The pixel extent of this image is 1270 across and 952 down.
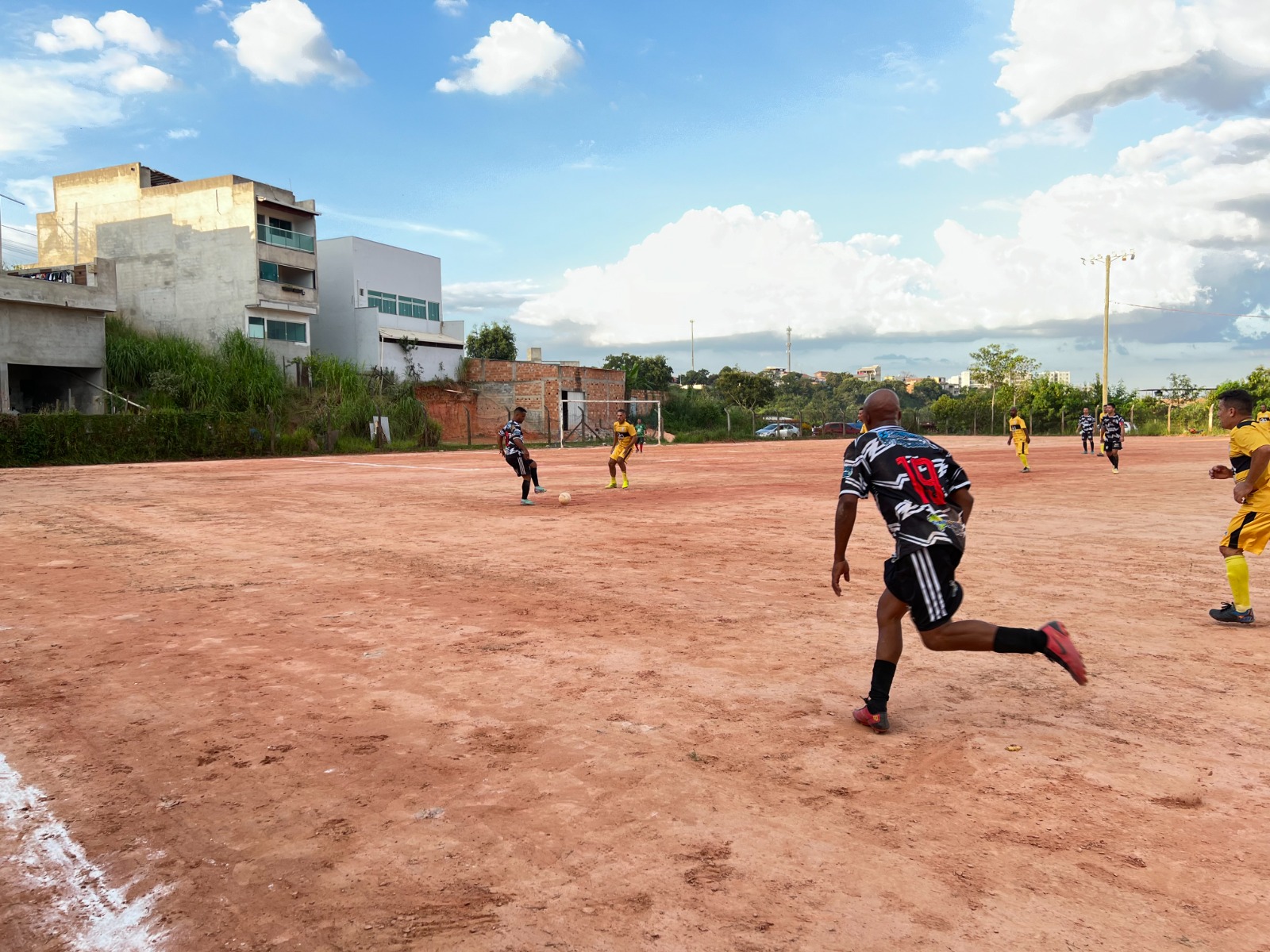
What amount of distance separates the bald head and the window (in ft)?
158

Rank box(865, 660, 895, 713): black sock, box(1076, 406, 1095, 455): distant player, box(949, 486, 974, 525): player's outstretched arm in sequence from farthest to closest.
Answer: box(1076, 406, 1095, 455): distant player → box(865, 660, 895, 713): black sock → box(949, 486, 974, 525): player's outstretched arm

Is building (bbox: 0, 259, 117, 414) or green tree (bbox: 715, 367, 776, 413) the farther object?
green tree (bbox: 715, 367, 776, 413)

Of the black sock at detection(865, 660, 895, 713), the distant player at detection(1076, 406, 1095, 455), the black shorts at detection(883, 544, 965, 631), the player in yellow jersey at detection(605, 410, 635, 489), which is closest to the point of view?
the black shorts at detection(883, 544, 965, 631)

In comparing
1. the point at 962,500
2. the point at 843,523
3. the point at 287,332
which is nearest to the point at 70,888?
the point at 843,523

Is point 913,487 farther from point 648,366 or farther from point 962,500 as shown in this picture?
point 648,366

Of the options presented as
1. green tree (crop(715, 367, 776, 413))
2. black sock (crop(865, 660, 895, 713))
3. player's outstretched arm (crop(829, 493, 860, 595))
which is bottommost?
black sock (crop(865, 660, 895, 713))

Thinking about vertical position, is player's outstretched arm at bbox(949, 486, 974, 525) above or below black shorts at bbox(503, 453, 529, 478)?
above

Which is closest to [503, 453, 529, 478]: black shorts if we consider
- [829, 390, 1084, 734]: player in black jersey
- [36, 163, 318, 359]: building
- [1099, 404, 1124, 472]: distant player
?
[829, 390, 1084, 734]: player in black jersey

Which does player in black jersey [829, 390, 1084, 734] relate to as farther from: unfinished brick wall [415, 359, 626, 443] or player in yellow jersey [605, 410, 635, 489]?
unfinished brick wall [415, 359, 626, 443]

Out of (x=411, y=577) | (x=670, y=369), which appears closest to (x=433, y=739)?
(x=411, y=577)

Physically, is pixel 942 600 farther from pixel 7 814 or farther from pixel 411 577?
pixel 411 577

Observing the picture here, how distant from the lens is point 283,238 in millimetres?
49000

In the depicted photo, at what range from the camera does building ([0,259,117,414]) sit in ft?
118

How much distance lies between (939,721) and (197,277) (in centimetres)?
5123
